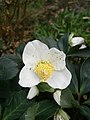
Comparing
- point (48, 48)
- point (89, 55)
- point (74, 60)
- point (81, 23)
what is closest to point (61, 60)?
point (48, 48)

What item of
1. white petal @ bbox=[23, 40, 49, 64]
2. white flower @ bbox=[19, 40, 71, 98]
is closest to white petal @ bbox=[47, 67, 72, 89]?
white flower @ bbox=[19, 40, 71, 98]

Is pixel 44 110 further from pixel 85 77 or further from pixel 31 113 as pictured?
pixel 85 77

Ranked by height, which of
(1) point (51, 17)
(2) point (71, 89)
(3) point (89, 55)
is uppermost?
(3) point (89, 55)

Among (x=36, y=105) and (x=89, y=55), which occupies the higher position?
(x=89, y=55)

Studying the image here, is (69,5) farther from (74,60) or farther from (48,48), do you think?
(48,48)

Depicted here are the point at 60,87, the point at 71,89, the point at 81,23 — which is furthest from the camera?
the point at 81,23

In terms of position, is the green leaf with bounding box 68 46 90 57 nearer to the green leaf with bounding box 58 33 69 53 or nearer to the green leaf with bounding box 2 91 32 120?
the green leaf with bounding box 58 33 69 53
